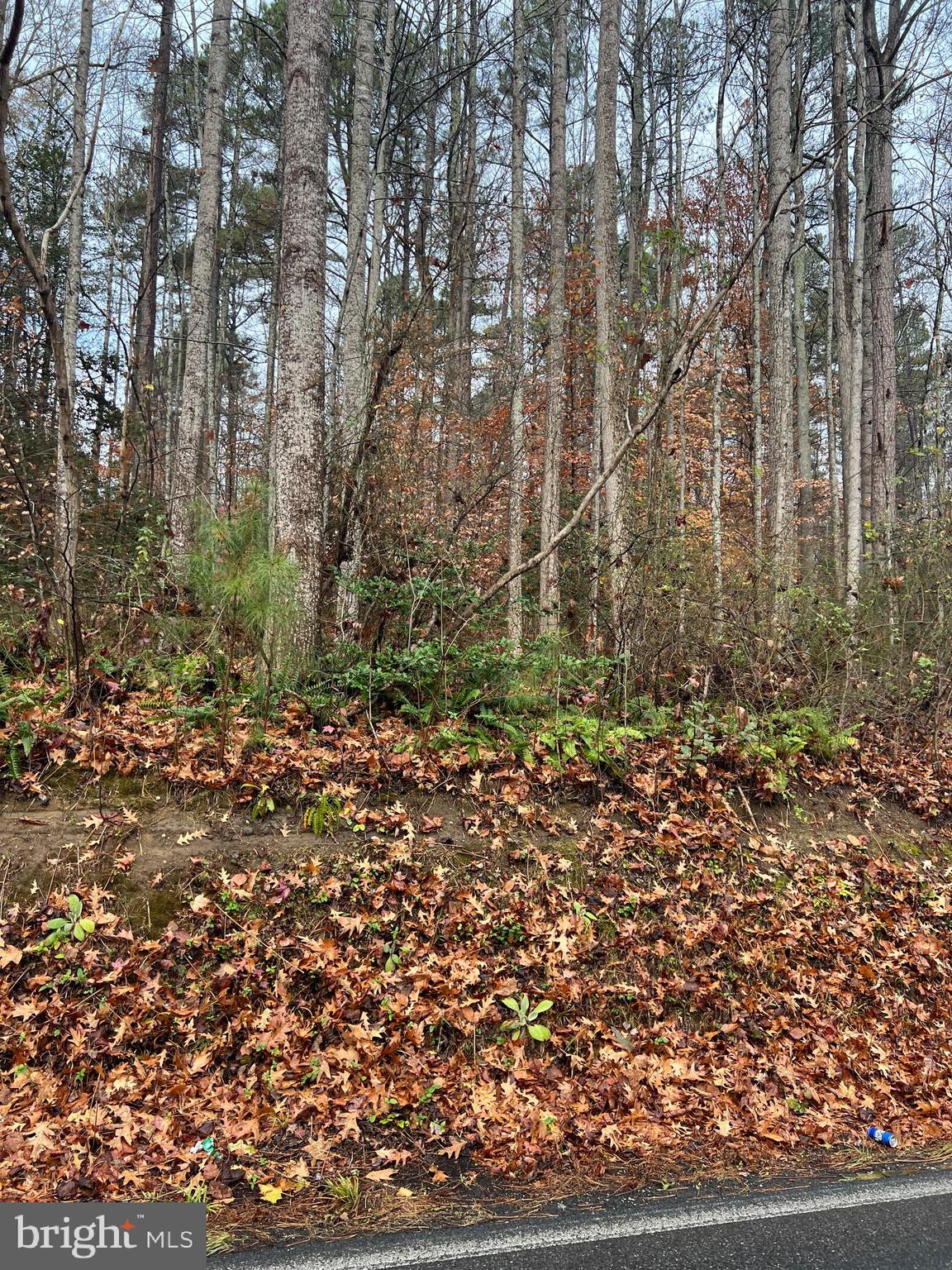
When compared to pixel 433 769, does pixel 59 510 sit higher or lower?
higher

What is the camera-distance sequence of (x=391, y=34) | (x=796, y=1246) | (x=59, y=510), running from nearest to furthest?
(x=796, y=1246) < (x=59, y=510) < (x=391, y=34)

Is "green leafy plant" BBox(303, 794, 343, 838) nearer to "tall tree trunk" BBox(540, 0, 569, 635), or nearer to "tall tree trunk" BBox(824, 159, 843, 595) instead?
"tall tree trunk" BBox(540, 0, 569, 635)

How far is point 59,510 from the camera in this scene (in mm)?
5828

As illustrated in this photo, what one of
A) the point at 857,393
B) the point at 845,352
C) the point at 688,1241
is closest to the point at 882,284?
the point at 857,393

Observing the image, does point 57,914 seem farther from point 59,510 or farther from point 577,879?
point 59,510

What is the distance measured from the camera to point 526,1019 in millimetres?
3795

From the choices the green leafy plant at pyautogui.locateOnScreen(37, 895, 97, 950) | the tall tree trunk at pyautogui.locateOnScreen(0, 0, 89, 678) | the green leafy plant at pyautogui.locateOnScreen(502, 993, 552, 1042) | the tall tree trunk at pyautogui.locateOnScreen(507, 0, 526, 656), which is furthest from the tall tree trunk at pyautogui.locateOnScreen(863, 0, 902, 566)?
the green leafy plant at pyautogui.locateOnScreen(37, 895, 97, 950)

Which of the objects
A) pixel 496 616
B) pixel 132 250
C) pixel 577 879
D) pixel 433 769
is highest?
pixel 132 250

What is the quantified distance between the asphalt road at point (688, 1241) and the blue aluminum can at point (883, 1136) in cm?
49

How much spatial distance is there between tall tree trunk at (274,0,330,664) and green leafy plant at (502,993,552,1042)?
2.97m

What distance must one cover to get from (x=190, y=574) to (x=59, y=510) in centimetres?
172

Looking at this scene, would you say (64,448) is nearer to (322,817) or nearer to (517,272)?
(322,817)

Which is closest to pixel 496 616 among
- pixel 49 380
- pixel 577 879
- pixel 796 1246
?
pixel 577 879

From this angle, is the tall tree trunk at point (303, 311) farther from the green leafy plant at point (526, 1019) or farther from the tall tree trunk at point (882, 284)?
the tall tree trunk at point (882, 284)
